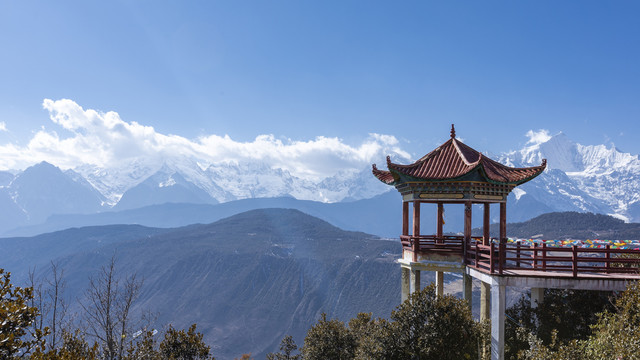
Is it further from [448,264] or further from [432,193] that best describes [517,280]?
[432,193]

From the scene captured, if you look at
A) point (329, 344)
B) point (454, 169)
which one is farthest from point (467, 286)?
point (329, 344)

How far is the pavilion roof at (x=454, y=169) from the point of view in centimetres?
2037

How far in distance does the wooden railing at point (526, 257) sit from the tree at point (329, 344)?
20.9 feet

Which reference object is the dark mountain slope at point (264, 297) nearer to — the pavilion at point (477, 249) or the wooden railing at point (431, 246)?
the wooden railing at point (431, 246)

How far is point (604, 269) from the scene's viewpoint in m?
17.9

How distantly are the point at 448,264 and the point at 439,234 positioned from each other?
5925 mm

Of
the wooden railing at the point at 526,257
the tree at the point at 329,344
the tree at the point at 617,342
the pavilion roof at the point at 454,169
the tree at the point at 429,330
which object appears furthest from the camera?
the tree at the point at 329,344

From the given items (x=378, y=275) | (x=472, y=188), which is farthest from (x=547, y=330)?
(x=378, y=275)

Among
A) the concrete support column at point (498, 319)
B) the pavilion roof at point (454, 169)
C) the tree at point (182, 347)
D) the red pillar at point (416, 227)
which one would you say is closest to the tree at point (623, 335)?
the concrete support column at point (498, 319)

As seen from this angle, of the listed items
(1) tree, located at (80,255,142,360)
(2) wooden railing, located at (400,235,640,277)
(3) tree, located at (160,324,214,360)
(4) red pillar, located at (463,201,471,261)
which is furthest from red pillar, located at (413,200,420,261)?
(1) tree, located at (80,255,142,360)

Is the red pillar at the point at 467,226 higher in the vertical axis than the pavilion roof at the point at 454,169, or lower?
lower

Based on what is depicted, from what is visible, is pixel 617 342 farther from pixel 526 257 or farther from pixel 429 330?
pixel 526 257

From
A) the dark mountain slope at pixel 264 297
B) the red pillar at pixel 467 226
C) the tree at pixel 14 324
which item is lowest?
the dark mountain slope at pixel 264 297

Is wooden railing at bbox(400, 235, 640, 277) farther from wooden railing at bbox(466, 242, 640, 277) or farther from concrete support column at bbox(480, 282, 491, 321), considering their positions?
concrete support column at bbox(480, 282, 491, 321)
